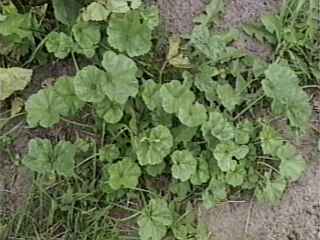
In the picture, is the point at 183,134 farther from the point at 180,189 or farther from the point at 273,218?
the point at 273,218

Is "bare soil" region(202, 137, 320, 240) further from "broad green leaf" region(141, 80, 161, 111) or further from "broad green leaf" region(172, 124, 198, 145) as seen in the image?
"broad green leaf" region(141, 80, 161, 111)

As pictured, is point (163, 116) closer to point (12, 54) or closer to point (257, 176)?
point (257, 176)

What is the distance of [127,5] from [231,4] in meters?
0.38

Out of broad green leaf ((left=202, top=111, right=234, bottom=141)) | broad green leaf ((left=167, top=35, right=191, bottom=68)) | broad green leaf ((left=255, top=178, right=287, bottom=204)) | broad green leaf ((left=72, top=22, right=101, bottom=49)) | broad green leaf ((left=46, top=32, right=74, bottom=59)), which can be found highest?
broad green leaf ((left=72, top=22, right=101, bottom=49))

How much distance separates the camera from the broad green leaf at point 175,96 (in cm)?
221

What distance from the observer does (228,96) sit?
2.31 metres

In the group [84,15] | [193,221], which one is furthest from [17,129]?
[193,221]

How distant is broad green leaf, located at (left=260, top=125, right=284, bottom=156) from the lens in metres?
2.25

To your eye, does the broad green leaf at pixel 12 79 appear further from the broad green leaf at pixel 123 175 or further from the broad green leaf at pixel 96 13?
the broad green leaf at pixel 123 175

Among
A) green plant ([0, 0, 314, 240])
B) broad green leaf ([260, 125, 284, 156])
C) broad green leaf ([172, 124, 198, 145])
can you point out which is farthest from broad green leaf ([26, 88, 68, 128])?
broad green leaf ([260, 125, 284, 156])

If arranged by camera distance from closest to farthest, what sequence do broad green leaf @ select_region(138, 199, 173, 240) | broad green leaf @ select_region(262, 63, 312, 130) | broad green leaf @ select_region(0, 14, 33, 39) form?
broad green leaf @ select_region(138, 199, 173, 240), broad green leaf @ select_region(262, 63, 312, 130), broad green leaf @ select_region(0, 14, 33, 39)

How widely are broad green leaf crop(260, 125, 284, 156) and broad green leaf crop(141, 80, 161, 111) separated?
31 centimetres

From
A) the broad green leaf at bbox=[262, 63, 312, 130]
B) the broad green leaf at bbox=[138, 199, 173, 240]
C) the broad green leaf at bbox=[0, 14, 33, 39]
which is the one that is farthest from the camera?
the broad green leaf at bbox=[0, 14, 33, 39]

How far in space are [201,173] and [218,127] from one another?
14 cm
